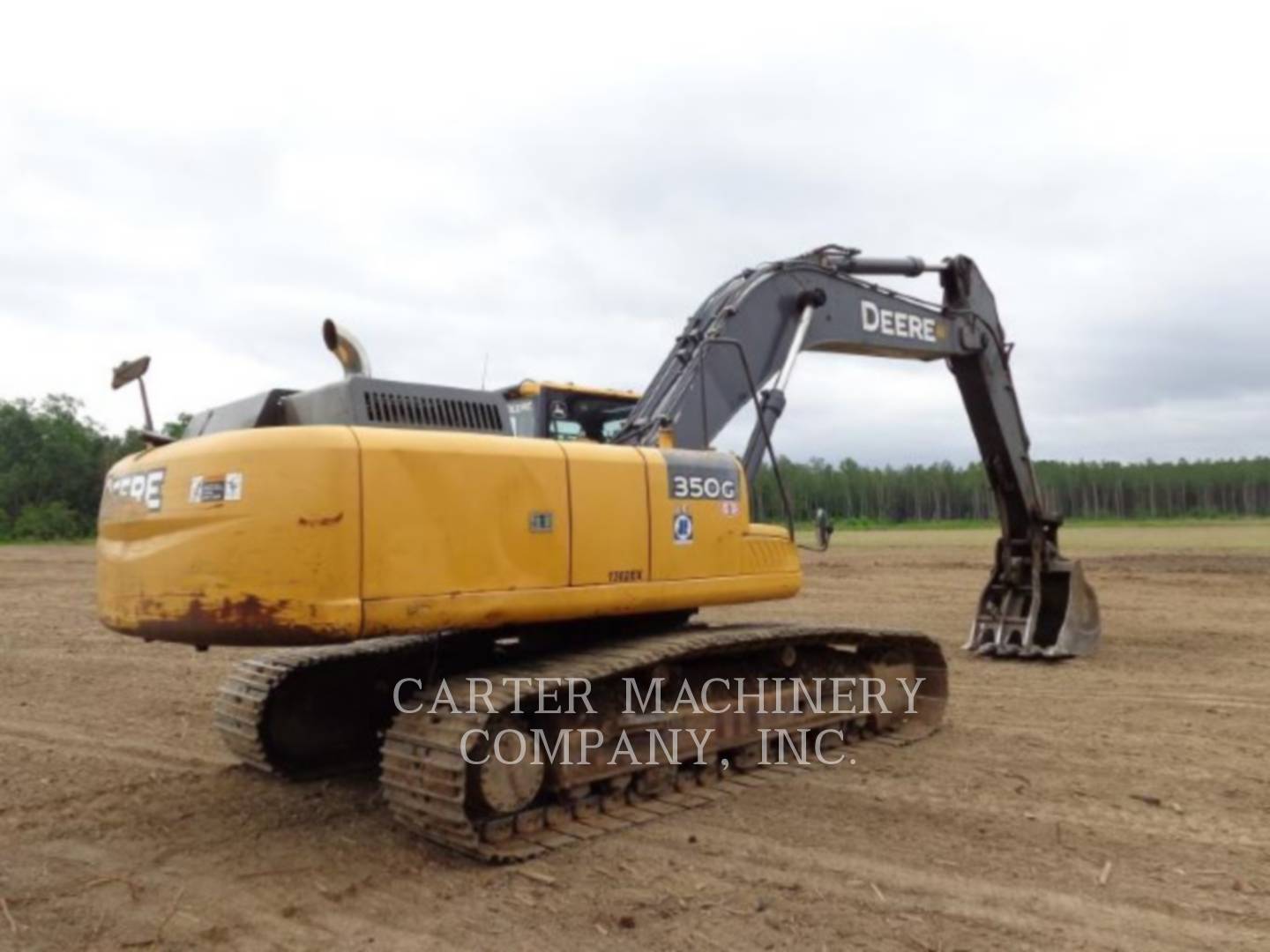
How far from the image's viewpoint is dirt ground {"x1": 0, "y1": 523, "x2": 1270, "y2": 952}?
4035mm

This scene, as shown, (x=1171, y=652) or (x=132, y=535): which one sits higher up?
(x=132, y=535)

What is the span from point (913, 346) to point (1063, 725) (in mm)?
3527

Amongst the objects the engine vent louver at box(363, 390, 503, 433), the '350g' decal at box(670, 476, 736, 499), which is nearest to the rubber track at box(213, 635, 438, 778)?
the engine vent louver at box(363, 390, 503, 433)

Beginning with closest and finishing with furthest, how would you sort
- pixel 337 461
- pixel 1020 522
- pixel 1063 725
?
pixel 337 461 < pixel 1063 725 < pixel 1020 522

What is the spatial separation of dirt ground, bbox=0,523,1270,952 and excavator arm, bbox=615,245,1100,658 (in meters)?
1.90

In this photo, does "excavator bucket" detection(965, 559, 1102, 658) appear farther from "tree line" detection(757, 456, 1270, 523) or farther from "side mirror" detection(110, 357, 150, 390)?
"tree line" detection(757, 456, 1270, 523)

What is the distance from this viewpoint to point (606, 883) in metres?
4.52

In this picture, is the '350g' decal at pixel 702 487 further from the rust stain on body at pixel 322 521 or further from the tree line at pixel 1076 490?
the tree line at pixel 1076 490

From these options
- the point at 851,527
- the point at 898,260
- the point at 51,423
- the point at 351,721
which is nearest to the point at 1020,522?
the point at 898,260

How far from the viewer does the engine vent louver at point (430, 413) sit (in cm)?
491

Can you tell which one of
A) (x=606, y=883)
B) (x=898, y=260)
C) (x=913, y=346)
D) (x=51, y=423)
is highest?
(x=51, y=423)

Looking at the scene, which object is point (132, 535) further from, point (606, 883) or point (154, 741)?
point (154, 741)

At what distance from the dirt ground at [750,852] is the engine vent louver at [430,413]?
2.03 meters

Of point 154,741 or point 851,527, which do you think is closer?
point 154,741
